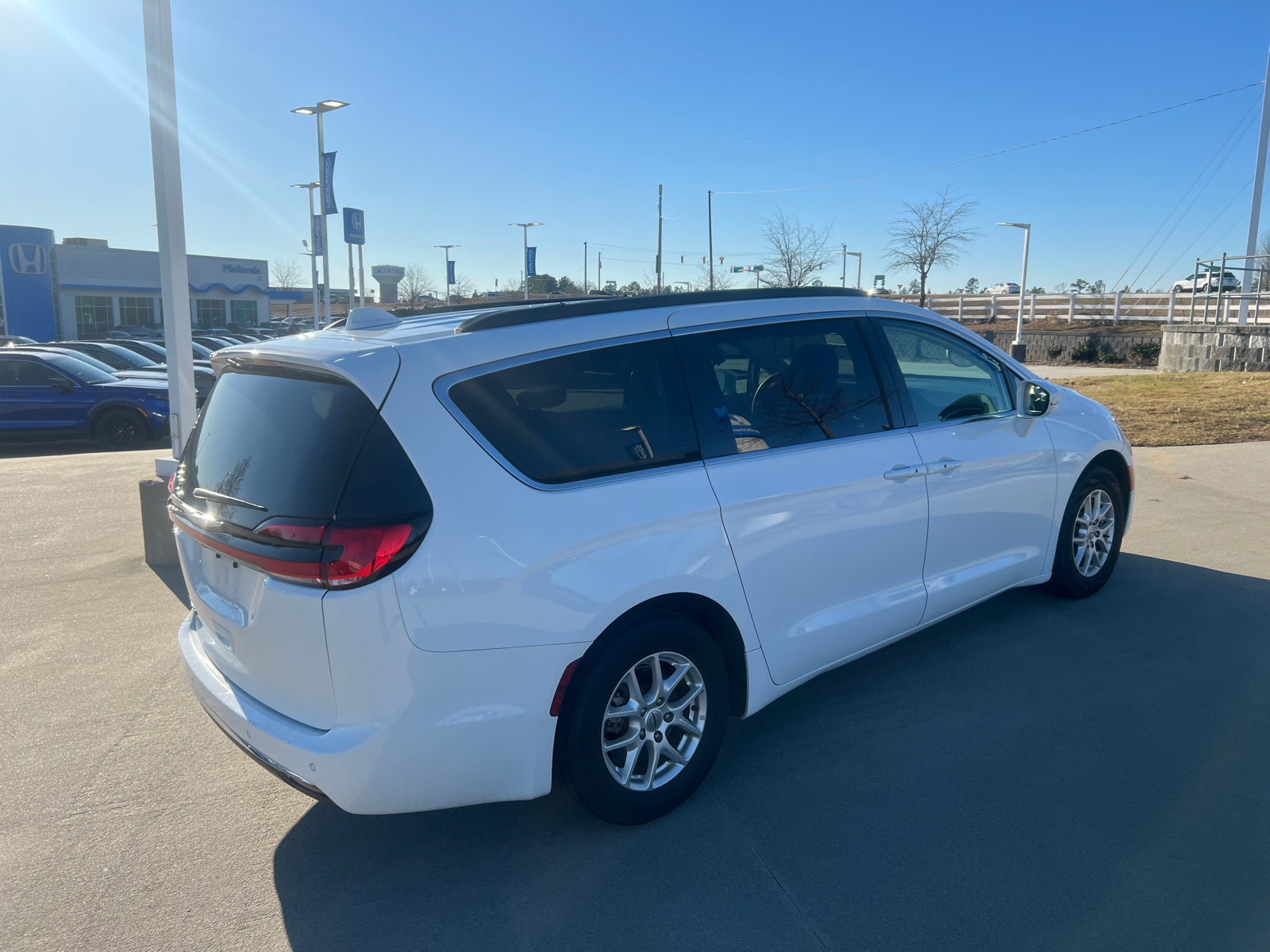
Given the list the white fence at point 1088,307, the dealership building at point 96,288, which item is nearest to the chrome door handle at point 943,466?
the white fence at point 1088,307

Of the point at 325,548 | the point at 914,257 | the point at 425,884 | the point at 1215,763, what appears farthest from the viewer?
the point at 914,257

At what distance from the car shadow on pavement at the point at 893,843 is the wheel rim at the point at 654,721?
0.22m

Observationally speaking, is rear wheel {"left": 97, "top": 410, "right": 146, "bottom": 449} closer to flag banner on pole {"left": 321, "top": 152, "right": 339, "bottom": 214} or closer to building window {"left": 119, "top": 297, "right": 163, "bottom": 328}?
flag banner on pole {"left": 321, "top": 152, "right": 339, "bottom": 214}

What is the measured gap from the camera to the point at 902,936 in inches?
102

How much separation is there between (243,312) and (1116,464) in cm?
6876

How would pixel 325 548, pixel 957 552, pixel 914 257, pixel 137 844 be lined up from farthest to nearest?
pixel 914 257 < pixel 957 552 < pixel 137 844 < pixel 325 548

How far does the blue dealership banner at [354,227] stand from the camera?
23816 millimetres

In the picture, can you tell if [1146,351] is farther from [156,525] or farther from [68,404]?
[156,525]

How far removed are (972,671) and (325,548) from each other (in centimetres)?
318

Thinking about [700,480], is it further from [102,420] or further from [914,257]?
[914,257]

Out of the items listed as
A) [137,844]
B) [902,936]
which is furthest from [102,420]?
[902,936]

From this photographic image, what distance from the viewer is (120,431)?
44.8 feet

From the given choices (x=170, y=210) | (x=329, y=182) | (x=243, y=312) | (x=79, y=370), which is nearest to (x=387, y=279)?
(x=243, y=312)

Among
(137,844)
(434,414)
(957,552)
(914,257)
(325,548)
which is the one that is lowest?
(137,844)
